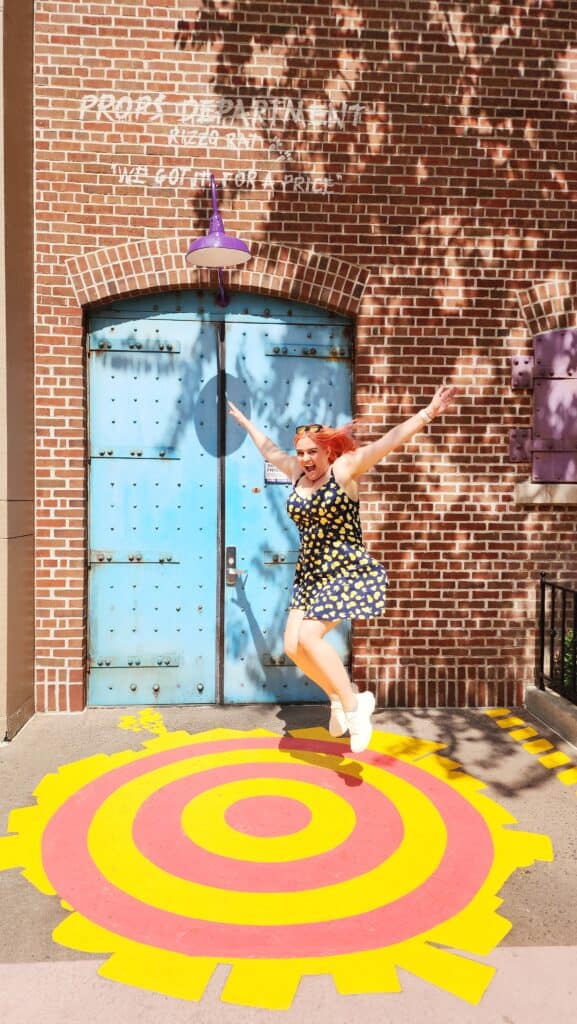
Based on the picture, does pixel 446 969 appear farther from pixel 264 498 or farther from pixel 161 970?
pixel 264 498

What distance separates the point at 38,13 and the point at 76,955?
6.59 metres

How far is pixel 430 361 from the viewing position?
662 cm

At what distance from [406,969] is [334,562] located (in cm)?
233

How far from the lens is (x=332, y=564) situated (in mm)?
4840

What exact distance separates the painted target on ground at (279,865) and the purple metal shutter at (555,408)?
2.69m

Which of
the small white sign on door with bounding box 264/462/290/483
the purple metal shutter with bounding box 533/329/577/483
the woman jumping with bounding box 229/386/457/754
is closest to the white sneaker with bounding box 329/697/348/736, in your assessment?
the woman jumping with bounding box 229/386/457/754

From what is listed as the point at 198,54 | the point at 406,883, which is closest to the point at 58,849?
the point at 406,883

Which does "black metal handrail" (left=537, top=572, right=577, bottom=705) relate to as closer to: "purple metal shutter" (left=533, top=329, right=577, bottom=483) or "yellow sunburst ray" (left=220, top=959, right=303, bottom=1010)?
"purple metal shutter" (left=533, top=329, right=577, bottom=483)

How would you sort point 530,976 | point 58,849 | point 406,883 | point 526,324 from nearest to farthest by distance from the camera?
point 530,976 < point 406,883 < point 58,849 < point 526,324

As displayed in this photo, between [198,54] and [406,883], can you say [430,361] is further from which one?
[406,883]

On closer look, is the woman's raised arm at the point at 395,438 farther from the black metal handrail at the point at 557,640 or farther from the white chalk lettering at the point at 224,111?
the white chalk lettering at the point at 224,111

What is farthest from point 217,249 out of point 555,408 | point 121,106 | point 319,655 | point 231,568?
point 555,408

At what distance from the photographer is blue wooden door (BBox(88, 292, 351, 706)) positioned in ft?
21.3

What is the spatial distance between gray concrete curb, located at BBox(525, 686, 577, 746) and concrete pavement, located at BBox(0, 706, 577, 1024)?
33 cm
